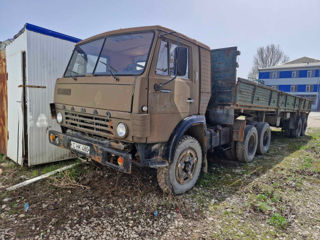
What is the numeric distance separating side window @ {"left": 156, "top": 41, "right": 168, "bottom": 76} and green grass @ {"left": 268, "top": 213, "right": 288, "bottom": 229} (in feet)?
8.08

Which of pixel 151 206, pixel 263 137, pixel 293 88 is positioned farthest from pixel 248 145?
pixel 293 88

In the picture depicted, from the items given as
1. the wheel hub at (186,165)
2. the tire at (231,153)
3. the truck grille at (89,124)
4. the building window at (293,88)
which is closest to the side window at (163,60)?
the truck grille at (89,124)

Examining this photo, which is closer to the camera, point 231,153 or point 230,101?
point 230,101

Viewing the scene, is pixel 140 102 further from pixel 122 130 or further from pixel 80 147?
pixel 80 147

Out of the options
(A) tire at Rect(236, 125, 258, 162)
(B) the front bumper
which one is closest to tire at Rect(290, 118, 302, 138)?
(A) tire at Rect(236, 125, 258, 162)

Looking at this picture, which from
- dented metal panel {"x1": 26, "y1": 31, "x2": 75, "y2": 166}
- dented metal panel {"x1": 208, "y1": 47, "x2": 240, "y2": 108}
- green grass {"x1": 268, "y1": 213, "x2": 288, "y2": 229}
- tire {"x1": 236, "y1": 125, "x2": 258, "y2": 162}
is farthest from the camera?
tire {"x1": 236, "y1": 125, "x2": 258, "y2": 162}

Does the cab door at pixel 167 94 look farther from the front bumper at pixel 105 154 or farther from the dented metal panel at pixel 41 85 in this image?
the dented metal panel at pixel 41 85

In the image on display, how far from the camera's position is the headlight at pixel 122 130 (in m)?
2.62

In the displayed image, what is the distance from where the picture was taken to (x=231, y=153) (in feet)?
17.4

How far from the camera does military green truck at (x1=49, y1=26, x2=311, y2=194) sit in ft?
8.71

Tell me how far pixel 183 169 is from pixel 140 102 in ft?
4.95

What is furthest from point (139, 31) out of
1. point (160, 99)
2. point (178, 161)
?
point (178, 161)

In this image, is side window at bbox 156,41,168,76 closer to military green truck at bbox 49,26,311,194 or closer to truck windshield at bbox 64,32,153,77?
military green truck at bbox 49,26,311,194

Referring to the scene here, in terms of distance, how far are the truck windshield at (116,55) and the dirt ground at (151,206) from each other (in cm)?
187
